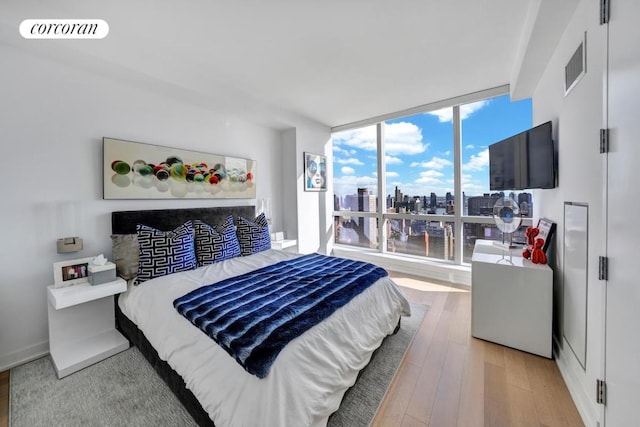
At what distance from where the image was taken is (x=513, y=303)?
202 cm

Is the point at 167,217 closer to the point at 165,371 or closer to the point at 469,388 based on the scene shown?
the point at 165,371

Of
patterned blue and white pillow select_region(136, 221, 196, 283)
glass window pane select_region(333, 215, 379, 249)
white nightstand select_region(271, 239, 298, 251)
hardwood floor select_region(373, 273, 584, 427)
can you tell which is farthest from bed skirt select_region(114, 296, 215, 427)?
glass window pane select_region(333, 215, 379, 249)

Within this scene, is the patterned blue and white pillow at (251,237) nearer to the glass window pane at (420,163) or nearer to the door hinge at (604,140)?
the glass window pane at (420,163)

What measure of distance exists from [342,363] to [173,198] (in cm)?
259

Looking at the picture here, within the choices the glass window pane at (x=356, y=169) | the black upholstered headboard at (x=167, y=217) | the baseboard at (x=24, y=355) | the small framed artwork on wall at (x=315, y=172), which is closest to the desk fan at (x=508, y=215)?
the glass window pane at (x=356, y=169)

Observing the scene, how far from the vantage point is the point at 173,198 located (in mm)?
2822

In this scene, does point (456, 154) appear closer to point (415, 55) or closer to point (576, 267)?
point (415, 55)

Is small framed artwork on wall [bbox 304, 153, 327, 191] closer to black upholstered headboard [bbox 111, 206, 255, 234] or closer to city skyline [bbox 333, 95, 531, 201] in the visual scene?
city skyline [bbox 333, 95, 531, 201]

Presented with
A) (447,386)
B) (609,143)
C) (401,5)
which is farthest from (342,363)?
(401,5)

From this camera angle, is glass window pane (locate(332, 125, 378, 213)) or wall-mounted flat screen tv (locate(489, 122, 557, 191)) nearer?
wall-mounted flat screen tv (locate(489, 122, 557, 191))

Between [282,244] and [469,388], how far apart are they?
276 cm

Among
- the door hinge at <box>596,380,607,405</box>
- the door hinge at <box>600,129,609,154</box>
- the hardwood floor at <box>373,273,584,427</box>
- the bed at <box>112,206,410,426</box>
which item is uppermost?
the door hinge at <box>600,129,609,154</box>

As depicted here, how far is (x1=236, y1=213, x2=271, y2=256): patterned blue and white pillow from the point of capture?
9.98 feet

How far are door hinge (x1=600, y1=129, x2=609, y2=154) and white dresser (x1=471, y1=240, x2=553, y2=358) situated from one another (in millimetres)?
1138
